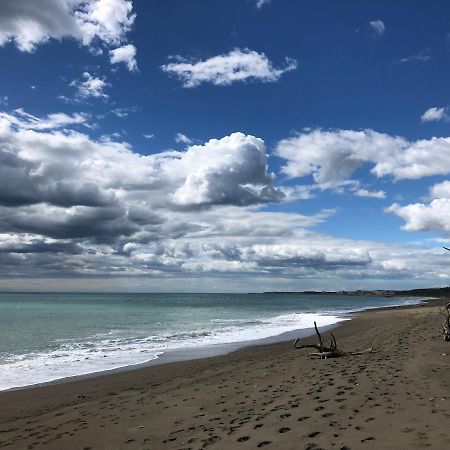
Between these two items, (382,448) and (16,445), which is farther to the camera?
(16,445)

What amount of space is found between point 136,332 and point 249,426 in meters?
27.5

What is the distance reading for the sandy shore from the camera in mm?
7281

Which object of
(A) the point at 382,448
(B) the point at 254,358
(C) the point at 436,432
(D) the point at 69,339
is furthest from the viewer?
(D) the point at 69,339

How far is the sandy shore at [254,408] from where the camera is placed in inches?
287

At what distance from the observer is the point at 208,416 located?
30.0ft

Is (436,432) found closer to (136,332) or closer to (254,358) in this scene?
(254,358)

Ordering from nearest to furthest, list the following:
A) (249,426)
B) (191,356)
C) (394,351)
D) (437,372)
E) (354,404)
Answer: (249,426) → (354,404) → (437,372) → (394,351) → (191,356)

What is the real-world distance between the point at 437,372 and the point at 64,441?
9.49m

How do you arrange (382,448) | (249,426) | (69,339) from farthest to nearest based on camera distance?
(69,339) → (249,426) → (382,448)

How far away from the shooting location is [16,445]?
853cm

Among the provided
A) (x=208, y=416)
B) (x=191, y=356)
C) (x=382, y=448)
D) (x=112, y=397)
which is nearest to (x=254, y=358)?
(x=191, y=356)

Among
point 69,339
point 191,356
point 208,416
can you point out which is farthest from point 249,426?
point 69,339

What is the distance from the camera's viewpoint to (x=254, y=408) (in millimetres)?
9375

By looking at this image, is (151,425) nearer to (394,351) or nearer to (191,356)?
(394,351)
